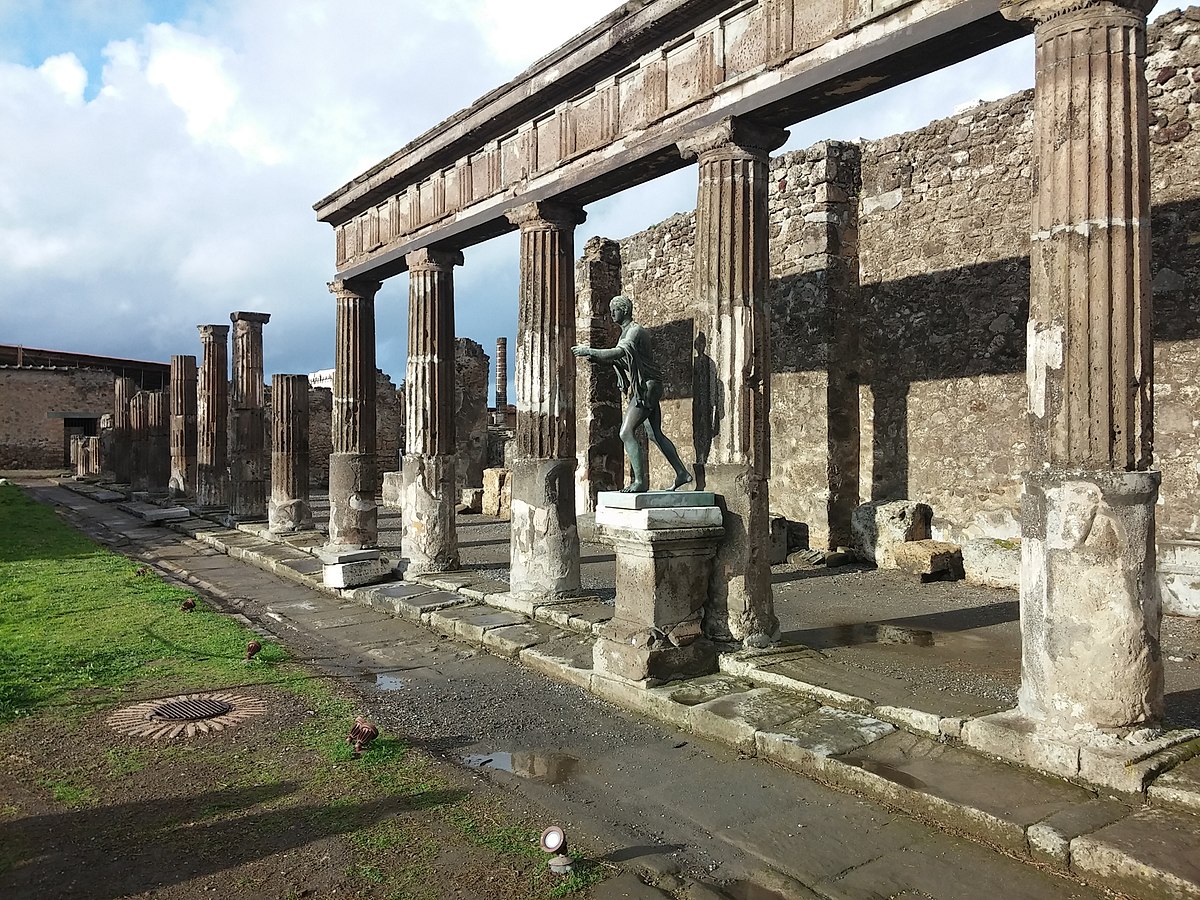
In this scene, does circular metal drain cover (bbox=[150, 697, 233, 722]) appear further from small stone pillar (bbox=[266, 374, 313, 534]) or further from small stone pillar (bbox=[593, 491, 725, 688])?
small stone pillar (bbox=[266, 374, 313, 534])

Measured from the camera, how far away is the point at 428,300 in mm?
10672

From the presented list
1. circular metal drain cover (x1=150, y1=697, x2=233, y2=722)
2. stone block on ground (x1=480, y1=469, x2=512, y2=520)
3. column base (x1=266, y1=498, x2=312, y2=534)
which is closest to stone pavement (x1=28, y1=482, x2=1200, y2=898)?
circular metal drain cover (x1=150, y1=697, x2=233, y2=722)

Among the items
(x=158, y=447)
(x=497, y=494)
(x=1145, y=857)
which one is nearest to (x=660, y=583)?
(x=1145, y=857)

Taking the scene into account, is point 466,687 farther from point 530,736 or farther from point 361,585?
point 361,585

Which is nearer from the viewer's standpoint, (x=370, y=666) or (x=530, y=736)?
(x=530, y=736)

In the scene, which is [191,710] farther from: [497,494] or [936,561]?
[497,494]

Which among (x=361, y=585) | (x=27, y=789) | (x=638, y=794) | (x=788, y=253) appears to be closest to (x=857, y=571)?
(x=788, y=253)

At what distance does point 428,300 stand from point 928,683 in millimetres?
7426

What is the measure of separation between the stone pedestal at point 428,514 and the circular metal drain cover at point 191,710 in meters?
4.63

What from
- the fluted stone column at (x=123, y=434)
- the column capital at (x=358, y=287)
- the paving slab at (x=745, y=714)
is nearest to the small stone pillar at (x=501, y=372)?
the fluted stone column at (x=123, y=434)

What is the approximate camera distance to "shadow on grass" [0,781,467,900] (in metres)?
3.44

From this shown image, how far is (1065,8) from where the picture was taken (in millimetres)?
4496

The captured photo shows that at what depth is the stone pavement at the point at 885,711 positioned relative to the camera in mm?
3508

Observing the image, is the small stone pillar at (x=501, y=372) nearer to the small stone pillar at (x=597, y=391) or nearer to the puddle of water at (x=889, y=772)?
the small stone pillar at (x=597, y=391)
